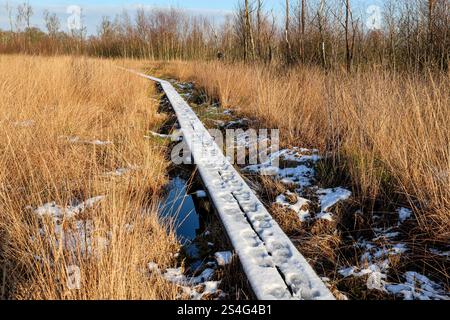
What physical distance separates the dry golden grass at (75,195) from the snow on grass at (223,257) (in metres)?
0.30

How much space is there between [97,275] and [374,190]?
2046 millimetres

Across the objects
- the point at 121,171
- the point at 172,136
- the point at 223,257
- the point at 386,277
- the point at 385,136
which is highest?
the point at 385,136

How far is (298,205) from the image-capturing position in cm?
289

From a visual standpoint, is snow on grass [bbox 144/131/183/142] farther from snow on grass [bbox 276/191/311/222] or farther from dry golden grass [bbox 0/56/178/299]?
snow on grass [bbox 276/191/311/222]

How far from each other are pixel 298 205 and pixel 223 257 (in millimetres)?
988

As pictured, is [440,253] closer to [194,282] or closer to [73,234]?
[194,282]

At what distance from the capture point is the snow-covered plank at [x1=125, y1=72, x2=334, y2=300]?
69.3 inches

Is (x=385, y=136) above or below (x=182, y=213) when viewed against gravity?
above

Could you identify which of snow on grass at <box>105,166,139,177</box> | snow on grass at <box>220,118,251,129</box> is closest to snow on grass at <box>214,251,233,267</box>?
snow on grass at <box>105,166,139,177</box>


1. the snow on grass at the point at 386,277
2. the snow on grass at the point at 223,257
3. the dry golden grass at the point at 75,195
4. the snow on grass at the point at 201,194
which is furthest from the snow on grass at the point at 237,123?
the snow on grass at the point at 223,257

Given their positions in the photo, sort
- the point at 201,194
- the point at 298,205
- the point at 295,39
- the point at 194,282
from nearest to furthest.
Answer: the point at 194,282 < the point at 298,205 < the point at 201,194 < the point at 295,39

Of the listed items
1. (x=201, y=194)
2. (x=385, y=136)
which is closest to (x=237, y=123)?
(x=201, y=194)

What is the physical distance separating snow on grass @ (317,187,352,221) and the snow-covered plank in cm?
49

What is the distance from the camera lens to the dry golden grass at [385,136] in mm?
2461
